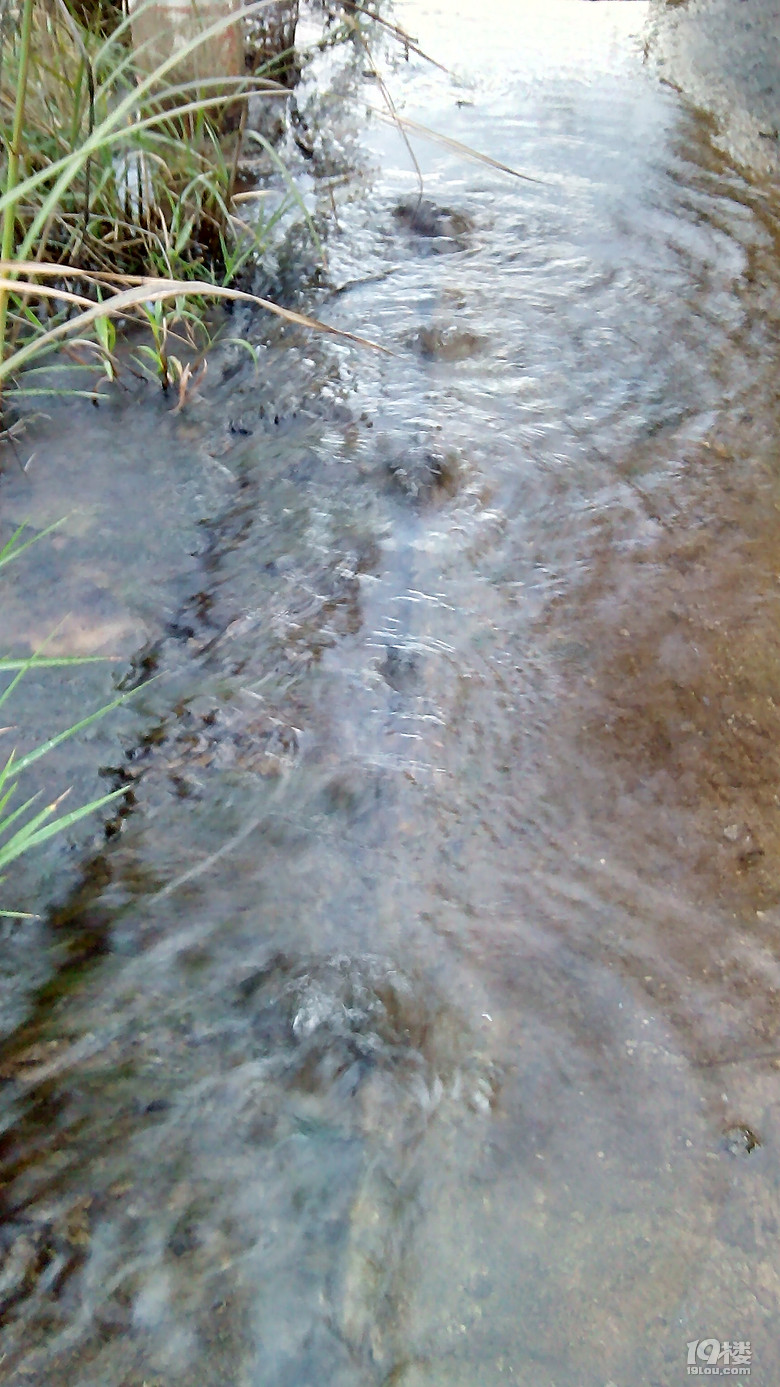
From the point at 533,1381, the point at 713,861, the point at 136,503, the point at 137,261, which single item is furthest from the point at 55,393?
the point at 533,1381

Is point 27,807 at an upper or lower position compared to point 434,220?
lower

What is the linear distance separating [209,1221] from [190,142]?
8.40 ft

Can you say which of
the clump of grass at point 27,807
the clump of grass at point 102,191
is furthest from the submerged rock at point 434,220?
the clump of grass at point 27,807

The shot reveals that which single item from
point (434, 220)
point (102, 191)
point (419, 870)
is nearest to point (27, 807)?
point (419, 870)

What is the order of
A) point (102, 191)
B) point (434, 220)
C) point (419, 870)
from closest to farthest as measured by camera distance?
point (419, 870) < point (102, 191) < point (434, 220)

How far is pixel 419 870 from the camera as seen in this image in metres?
1.44

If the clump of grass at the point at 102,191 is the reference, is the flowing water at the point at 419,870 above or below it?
below

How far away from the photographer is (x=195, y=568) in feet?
6.21

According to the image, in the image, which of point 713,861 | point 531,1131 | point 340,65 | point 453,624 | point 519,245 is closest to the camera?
point 531,1131

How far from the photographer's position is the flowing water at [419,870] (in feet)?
3.46

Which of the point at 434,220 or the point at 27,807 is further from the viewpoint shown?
the point at 434,220

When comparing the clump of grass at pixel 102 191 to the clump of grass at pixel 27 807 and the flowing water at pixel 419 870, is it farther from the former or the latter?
the clump of grass at pixel 27 807

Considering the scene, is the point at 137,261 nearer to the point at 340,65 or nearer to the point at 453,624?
the point at 453,624

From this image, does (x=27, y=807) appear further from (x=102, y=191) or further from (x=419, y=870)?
(x=102, y=191)
